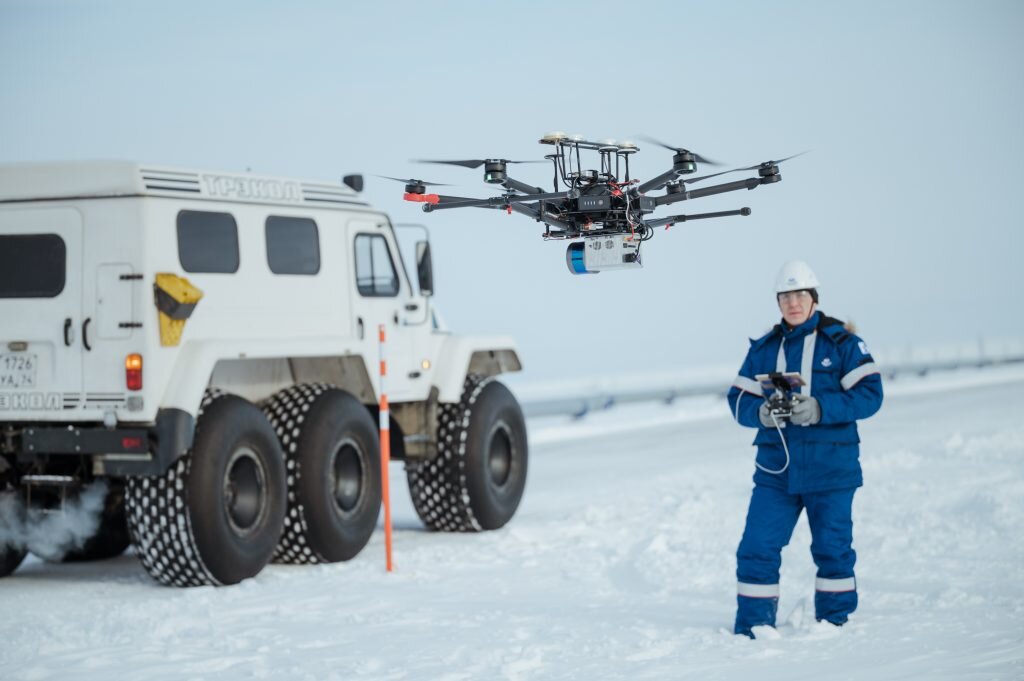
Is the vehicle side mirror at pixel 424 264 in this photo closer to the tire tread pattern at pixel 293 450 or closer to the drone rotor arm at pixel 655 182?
the tire tread pattern at pixel 293 450

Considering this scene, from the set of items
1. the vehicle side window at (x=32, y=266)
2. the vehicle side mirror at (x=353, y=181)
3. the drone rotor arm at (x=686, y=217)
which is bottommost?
the drone rotor arm at (x=686, y=217)

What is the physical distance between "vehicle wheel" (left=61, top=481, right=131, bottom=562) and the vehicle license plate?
187cm

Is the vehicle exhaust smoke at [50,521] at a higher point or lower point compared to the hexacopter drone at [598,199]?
lower

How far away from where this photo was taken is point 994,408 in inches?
864

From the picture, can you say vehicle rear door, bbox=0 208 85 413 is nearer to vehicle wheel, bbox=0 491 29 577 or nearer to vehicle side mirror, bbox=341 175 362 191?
vehicle wheel, bbox=0 491 29 577

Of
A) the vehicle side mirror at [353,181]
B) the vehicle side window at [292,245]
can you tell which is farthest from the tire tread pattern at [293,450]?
the vehicle side mirror at [353,181]

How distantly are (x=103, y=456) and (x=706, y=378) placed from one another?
19.7 m

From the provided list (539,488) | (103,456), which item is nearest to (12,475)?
(103,456)

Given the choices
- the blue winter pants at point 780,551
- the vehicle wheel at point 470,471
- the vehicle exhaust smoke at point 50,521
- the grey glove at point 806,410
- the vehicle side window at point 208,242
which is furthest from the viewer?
the vehicle wheel at point 470,471

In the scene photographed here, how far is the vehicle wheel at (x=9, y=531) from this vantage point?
1021 centimetres

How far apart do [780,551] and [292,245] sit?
510 centimetres

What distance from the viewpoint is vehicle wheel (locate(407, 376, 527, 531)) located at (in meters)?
12.4

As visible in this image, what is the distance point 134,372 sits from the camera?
30.6ft

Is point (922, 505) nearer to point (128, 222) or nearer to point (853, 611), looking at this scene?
point (853, 611)
